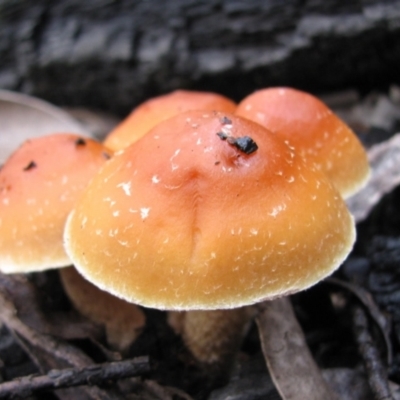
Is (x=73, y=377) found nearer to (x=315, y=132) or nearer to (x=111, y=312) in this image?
(x=111, y=312)

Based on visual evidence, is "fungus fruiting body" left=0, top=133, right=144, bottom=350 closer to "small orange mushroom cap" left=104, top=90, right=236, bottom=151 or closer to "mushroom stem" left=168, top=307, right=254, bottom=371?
"small orange mushroom cap" left=104, top=90, right=236, bottom=151

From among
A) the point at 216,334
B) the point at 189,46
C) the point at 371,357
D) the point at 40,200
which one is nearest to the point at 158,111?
the point at 40,200

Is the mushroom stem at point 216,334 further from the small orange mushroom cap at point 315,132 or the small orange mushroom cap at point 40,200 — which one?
the small orange mushroom cap at point 315,132

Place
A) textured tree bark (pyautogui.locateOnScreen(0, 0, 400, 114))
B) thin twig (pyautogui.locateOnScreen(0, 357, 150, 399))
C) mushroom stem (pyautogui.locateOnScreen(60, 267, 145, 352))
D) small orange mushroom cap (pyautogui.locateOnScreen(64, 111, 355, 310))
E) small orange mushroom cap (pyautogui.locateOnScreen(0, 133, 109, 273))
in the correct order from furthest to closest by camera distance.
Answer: textured tree bark (pyautogui.locateOnScreen(0, 0, 400, 114)) → mushroom stem (pyautogui.locateOnScreen(60, 267, 145, 352)) → small orange mushroom cap (pyautogui.locateOnScreen(0, 133, 109, 273)) → thin twig (pyautogui.locateOnScreen(0, 357, 150, 399)) → small orange mushroom cap (pyautogui.locateOnScreen(64, 111, 355, 310))

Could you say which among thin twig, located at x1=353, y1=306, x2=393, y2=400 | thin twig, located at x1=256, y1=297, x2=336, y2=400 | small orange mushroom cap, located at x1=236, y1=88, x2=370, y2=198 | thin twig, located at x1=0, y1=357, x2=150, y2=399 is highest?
small orange mushroom cap, located at x1=236, y1=88, x2=370, y2=198

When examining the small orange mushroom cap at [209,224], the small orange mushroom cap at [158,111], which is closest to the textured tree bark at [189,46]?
the small orange mushroom cap at [158,111]

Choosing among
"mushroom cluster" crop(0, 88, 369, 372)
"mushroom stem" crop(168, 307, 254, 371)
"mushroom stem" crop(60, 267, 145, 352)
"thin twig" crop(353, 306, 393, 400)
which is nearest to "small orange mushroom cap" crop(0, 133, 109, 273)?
"mushroom cluster" crop(0, 88, 369, 372)
